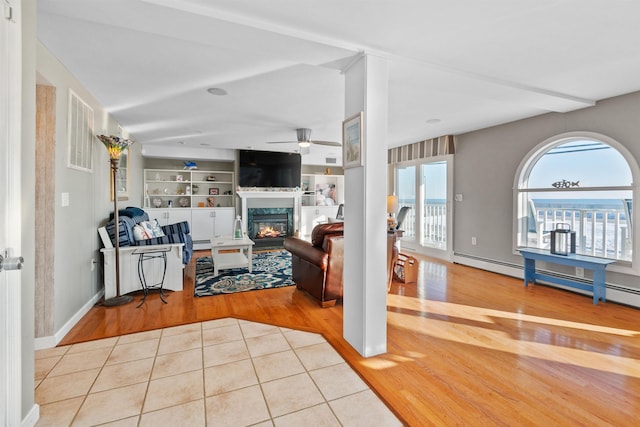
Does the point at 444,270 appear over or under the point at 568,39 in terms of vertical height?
under

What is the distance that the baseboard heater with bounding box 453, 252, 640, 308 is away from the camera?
10.7 feet

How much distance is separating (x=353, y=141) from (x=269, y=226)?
5.26 metres

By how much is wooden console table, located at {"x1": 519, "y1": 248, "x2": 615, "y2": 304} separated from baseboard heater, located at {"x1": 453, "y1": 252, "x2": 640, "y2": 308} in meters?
0.13

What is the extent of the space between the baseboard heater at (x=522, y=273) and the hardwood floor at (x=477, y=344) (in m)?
0.15

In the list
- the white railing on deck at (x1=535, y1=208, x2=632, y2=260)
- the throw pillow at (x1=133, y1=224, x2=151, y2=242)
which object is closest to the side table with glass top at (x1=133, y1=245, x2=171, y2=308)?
the throw pillow at (x1=133, y1=224, x2=151, y2=242)

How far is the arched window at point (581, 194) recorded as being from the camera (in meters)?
3.38

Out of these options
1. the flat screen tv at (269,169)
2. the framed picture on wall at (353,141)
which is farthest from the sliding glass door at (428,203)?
the framed picture on wall at (353,141)

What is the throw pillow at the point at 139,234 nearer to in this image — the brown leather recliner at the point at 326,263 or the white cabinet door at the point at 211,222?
the brown leather recliner at the point at 326,263

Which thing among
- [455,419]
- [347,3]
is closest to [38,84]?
[347,3]

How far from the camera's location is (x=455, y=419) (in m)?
1.57

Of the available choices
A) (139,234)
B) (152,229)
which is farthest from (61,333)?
(152,229)

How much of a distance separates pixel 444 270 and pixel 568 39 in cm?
347

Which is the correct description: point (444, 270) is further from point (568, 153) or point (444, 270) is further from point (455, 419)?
point (455, 419)

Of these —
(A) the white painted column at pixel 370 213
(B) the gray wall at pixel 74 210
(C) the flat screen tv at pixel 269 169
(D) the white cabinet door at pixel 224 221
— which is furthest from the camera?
(C) the flat screen tv at pixel 269 169
